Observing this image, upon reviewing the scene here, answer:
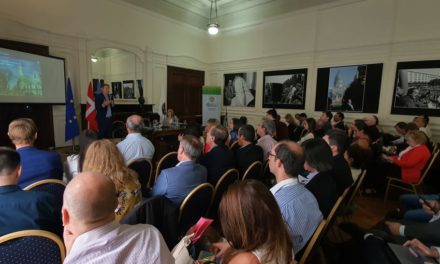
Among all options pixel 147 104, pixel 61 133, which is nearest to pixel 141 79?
pixel 147 104

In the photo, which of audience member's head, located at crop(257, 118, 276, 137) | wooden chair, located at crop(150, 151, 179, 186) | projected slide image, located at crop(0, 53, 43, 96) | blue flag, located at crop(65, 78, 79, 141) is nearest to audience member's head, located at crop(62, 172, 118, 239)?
wooden chair, located at crop(150, 151, 179, 186)

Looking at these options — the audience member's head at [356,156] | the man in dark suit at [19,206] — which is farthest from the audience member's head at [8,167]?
the audience member's head at [356,156]

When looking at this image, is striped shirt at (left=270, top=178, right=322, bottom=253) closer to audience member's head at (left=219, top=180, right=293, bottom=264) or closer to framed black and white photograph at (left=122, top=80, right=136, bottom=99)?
audience member's head at (left=219, top=180, right=293, bottom=264)

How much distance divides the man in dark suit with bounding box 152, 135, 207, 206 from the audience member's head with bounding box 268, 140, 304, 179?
0.67 meters

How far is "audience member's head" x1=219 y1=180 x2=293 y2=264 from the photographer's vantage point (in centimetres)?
92

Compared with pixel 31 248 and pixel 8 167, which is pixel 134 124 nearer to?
pixel 8 167

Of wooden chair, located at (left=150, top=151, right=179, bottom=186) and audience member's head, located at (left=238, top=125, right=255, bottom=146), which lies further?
audience member's head, located at (left=238, top=125, right=255, bottom=146)

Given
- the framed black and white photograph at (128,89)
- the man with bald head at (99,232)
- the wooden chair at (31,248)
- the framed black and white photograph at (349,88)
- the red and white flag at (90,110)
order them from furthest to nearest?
the framed black and white photograph at (128,89) → the framed black and white photograph at (349,88) → the red and white flag at (90,110) → the wooden chair at (31,248) → the man with bald head at (99,232)

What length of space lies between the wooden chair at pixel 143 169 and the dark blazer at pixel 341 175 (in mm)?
1845

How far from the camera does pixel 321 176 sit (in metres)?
1.84

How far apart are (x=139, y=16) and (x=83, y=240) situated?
777 cm

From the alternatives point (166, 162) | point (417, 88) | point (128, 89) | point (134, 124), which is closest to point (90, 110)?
point (128, 89)

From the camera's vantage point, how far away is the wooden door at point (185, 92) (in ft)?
27.6

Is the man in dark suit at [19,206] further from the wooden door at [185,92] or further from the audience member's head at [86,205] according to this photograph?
the wooden door at [185,92]
